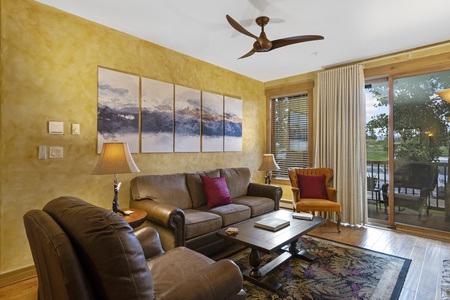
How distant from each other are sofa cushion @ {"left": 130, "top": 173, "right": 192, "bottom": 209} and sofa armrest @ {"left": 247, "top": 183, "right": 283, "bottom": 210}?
4.09 ft

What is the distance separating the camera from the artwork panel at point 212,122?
4102 mm

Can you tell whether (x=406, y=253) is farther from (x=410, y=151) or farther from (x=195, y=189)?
(x=195, y=189)

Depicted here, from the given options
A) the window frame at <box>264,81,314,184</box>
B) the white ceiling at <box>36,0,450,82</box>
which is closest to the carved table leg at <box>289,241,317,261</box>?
the window frame at <box>264,81,314,184</box>

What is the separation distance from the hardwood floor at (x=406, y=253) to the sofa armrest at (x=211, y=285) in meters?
1.78

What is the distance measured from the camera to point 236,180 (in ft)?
13.3

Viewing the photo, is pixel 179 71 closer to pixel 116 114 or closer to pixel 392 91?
pixel 116 114

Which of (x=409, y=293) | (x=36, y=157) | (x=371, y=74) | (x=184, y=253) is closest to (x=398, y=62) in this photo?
(x=371, y=74)

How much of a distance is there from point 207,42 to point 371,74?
111 inches

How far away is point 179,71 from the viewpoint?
12.2ft

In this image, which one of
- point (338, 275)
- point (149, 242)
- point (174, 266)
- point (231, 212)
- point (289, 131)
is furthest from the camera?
point (289, 131)

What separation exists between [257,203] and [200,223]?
1.16 meters

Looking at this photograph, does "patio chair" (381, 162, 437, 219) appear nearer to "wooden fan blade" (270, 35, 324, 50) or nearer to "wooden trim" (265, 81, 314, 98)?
"wooden trim" (265, 81, 314, 98)

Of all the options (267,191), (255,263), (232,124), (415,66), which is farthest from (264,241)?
(415,66)

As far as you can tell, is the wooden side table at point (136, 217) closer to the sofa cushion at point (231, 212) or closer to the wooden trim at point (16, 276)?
the sofa cushion at point (231, 212)
